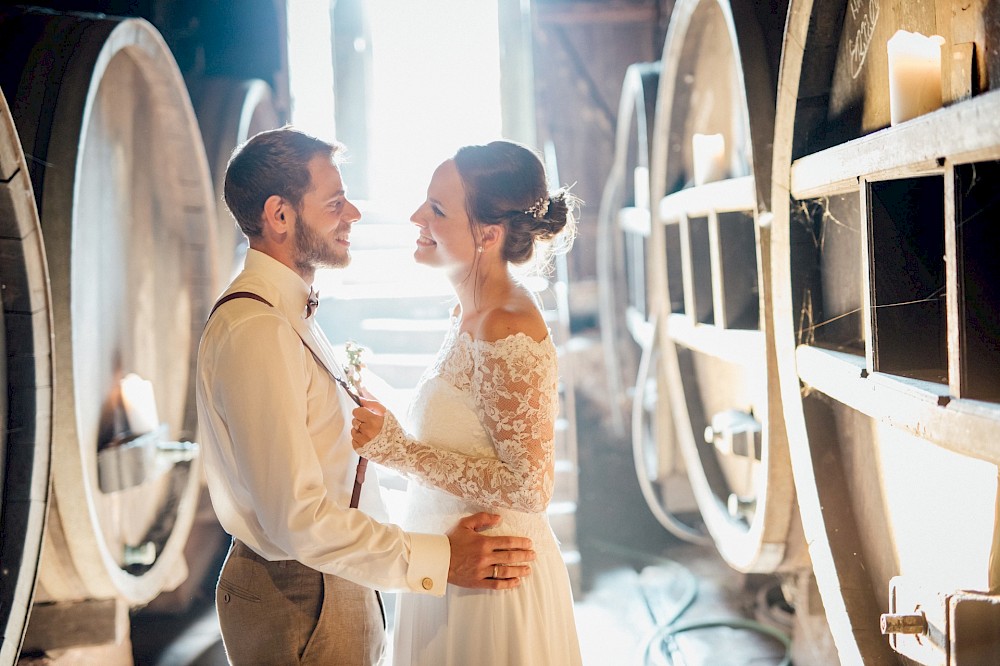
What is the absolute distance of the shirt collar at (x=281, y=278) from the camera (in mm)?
1746

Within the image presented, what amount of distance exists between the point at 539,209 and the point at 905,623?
1245mm

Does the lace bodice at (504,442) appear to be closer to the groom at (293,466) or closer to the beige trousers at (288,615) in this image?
the groom at (293,466)

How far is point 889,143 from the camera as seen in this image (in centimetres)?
109

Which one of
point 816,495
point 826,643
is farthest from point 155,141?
point 826,643

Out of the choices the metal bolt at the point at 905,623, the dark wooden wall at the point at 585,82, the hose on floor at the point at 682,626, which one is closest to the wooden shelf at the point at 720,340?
the metal bolt at the point at 905,623

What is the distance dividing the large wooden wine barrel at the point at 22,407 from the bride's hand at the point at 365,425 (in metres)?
0.64

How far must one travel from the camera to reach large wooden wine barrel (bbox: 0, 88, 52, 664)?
1.62 m

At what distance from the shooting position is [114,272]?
252cm

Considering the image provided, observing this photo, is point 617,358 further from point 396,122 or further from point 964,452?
point 396,122

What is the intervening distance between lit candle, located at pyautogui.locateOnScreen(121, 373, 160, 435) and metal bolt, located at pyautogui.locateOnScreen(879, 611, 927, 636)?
83.2 inches

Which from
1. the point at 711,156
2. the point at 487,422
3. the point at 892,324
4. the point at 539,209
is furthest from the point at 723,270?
the point at 892,324

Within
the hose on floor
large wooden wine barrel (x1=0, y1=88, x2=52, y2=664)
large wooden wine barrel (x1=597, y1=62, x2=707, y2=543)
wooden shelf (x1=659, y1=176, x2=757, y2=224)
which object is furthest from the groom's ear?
the hose on floor

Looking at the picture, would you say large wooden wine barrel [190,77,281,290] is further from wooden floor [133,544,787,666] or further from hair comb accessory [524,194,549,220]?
hair comb accessory [524,194,549,220]

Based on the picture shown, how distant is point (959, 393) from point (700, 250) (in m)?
1.65
